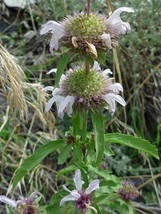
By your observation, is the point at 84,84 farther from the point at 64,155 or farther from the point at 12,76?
the point at 12,76

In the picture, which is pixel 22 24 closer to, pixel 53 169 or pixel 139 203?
pixel 53 169

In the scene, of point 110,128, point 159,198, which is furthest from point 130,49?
point 159,198

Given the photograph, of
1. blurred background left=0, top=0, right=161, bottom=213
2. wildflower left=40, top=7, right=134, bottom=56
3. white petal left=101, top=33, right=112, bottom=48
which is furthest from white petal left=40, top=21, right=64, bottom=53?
blurred background left=0, top=0, right=161, bottom=213

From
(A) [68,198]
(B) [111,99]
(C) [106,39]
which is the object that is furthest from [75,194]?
(C) [106,39]

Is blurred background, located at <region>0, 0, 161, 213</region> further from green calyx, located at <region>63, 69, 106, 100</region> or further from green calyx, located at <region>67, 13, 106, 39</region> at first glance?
green calyx, located at <region>67, 13, 106, 39</region>

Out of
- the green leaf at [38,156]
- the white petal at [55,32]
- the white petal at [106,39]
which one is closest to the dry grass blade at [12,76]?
the green leaf at [38,156]

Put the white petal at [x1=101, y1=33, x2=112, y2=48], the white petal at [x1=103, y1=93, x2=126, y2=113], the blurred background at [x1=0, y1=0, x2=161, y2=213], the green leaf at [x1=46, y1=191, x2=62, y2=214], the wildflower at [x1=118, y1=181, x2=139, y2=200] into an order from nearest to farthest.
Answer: the white petal at [x1=101, y1=33, x2=112, y2=48], the white petal at [x1=103, y1=93, x2=126, y2=113], the green leaf at [x1=46, y1=191, x2=62, y2=214], the wildflower at [x1=118, y1=181, x2=139, y2=200], the blurred background at [x1=0, y1=0, x2=161, y2=213]

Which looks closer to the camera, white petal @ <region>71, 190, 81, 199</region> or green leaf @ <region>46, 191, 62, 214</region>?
white petal @ <region>71, 190, 81, 199</region>
